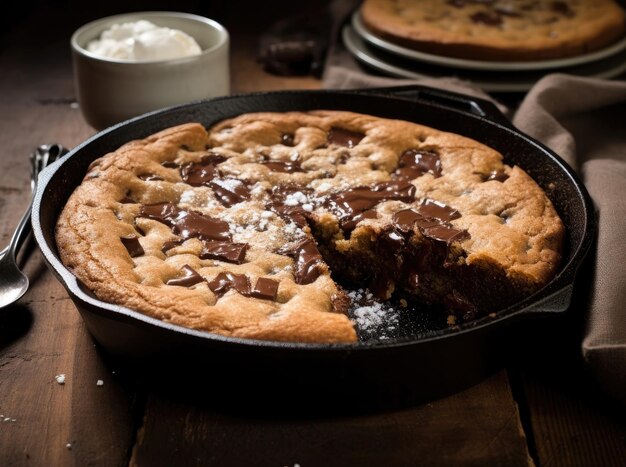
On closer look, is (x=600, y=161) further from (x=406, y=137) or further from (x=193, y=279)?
(x=193, y=279)

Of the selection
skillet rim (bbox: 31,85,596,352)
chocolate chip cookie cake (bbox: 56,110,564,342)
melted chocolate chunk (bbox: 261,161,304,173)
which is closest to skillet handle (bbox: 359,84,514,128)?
skillet rim (bbox: 31,85,596,352)

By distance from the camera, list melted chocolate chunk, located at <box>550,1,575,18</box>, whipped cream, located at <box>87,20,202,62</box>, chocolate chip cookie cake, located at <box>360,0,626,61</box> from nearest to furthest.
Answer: whipped cream, located at <box>87,20,202,62</box> → chocolate chip cookie cake, located at <box>360,0,626,61</box> → melted chocolate chunk, located at <box>550,1,575,18</box>

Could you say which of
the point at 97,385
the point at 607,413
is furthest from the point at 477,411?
the point at 97,385

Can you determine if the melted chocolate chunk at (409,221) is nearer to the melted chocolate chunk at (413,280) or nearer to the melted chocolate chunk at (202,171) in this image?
the melted chocolate chunk at (413,280)

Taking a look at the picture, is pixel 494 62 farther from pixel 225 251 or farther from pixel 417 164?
pixel 225 251

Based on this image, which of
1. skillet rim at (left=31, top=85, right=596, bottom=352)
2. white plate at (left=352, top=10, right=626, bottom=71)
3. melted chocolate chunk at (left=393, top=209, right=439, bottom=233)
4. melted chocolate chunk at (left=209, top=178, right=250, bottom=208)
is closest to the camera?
skillet rim at (left=31, top=85, right=596, bottom=352)

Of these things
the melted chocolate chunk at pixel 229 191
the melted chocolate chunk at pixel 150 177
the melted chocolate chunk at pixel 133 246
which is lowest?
the melted chocolate chunk at pixel 150 177

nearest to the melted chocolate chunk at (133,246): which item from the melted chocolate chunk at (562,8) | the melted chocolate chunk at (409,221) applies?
the melted chocolate chunk at (409,221)

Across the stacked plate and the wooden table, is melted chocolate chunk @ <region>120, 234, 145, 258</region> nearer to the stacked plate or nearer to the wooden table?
the wooden table
